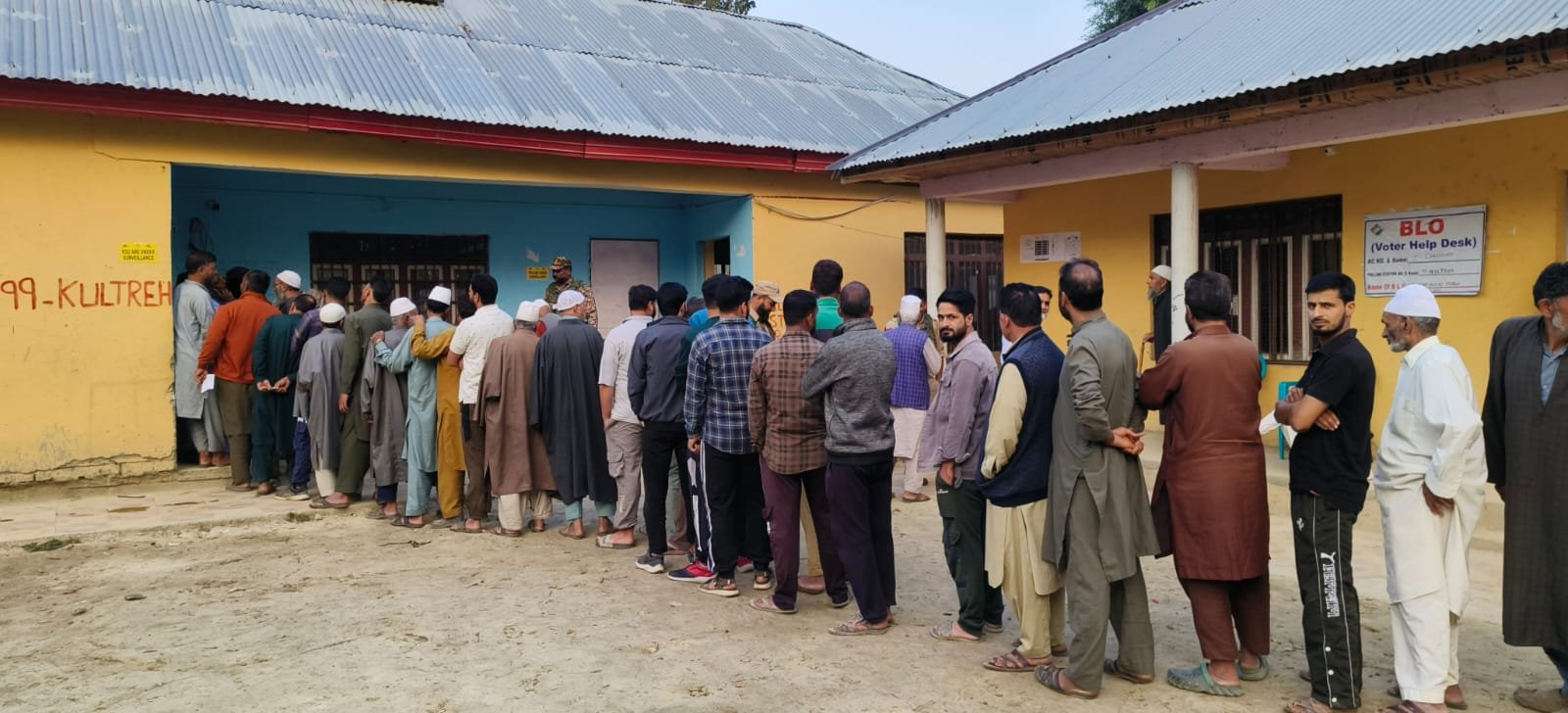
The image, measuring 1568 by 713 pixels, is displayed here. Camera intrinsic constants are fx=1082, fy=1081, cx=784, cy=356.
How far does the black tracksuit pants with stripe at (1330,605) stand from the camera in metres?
4.05

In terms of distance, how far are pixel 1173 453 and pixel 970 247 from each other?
32.6 ft

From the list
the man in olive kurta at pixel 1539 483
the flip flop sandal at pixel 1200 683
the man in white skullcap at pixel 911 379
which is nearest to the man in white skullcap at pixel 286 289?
the man in white skullcap at pixel 911 379

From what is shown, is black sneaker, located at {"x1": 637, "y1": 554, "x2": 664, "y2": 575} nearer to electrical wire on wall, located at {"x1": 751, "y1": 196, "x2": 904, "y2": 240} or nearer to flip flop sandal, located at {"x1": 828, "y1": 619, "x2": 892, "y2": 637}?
flip flop sandal, located at {"x1": 828, "y1": 619, "x2": 892, "y2": 637}

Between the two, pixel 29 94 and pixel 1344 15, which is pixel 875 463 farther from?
pixel 29 94

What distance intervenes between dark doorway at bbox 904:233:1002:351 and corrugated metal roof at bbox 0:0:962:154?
156cm

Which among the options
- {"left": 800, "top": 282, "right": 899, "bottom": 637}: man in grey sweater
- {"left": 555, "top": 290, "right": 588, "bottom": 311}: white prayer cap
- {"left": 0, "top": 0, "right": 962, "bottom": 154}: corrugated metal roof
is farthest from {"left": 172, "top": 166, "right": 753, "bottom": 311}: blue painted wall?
{"left": 800, "top": 282, "right": 899, "bottom": 637}: man in grey sweater

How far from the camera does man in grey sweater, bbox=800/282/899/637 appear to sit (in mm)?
5156

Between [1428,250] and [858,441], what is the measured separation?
534 cm

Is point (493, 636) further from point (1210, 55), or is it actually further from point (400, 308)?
point (1210, 55)

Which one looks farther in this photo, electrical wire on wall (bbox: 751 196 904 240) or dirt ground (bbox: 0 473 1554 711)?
electrical wire on wall (bbox: 751 196 904 240)

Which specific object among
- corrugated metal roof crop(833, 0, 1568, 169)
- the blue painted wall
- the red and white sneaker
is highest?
corrugated metal roof crop(833, 0, 1568, 169)

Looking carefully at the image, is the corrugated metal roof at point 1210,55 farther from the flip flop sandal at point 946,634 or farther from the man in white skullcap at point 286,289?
the man in white skullcap at point 286,289

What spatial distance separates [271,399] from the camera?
857cm

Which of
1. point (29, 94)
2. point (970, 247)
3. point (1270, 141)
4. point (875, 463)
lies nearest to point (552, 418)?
point (875, 463)
